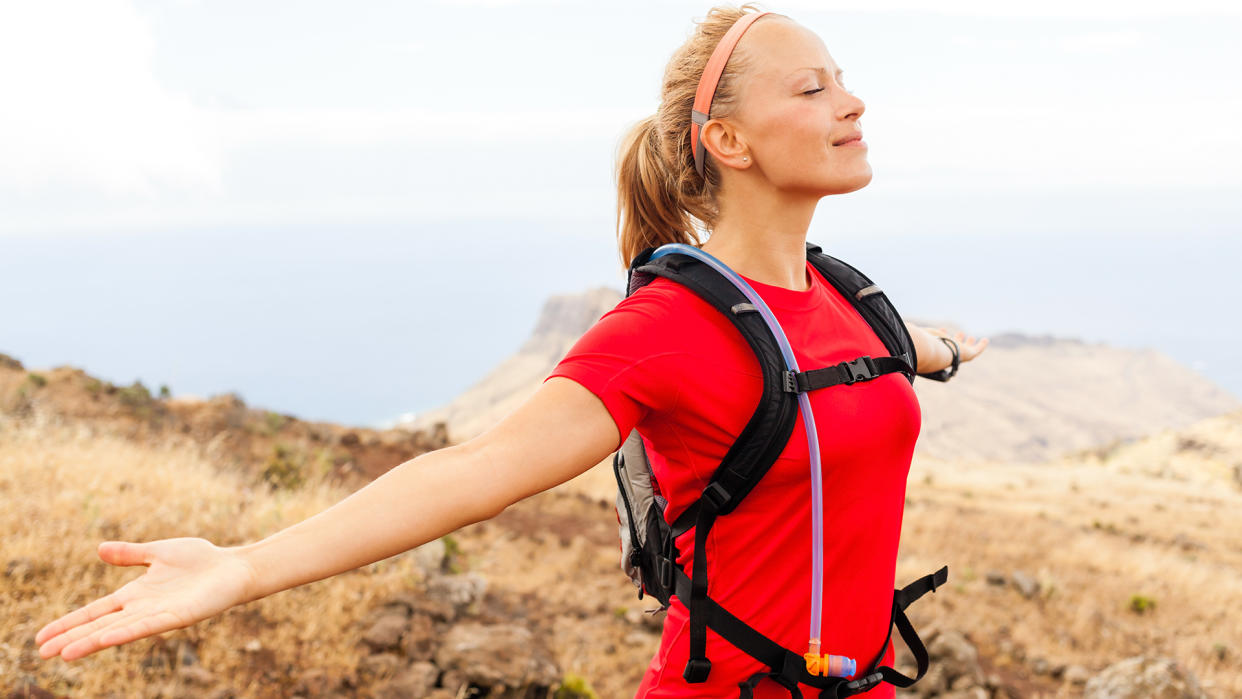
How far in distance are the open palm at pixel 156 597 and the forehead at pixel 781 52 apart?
1.52m

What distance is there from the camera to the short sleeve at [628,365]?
1667 millimetres

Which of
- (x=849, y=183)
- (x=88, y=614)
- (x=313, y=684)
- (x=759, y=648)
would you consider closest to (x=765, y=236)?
(x=849, y=183)

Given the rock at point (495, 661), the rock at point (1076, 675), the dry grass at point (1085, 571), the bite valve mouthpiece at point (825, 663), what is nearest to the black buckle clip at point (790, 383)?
the bite valve mouthpiece at point (825, 663)

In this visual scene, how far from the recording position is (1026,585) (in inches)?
358

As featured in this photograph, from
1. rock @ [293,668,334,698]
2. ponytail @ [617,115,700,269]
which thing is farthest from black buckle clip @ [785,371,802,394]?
rock @ [293,668,334,698]

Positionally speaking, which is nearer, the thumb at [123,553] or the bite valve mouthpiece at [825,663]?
the thumb at [123,553]

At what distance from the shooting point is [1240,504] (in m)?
22.7

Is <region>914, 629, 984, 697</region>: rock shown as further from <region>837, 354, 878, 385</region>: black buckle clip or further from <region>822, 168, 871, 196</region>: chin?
<region>822, 168, 871, 196</region>: chin

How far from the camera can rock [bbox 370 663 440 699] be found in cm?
483

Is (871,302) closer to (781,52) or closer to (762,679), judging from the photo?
(781,52)

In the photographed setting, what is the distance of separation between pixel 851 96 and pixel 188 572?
69.1 inches

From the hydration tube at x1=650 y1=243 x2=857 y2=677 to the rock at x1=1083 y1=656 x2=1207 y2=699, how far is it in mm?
5462

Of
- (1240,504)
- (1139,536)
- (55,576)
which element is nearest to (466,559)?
(55,576)

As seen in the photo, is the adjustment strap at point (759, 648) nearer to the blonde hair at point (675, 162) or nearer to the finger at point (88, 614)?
the blonde hair at point (675, 162)
